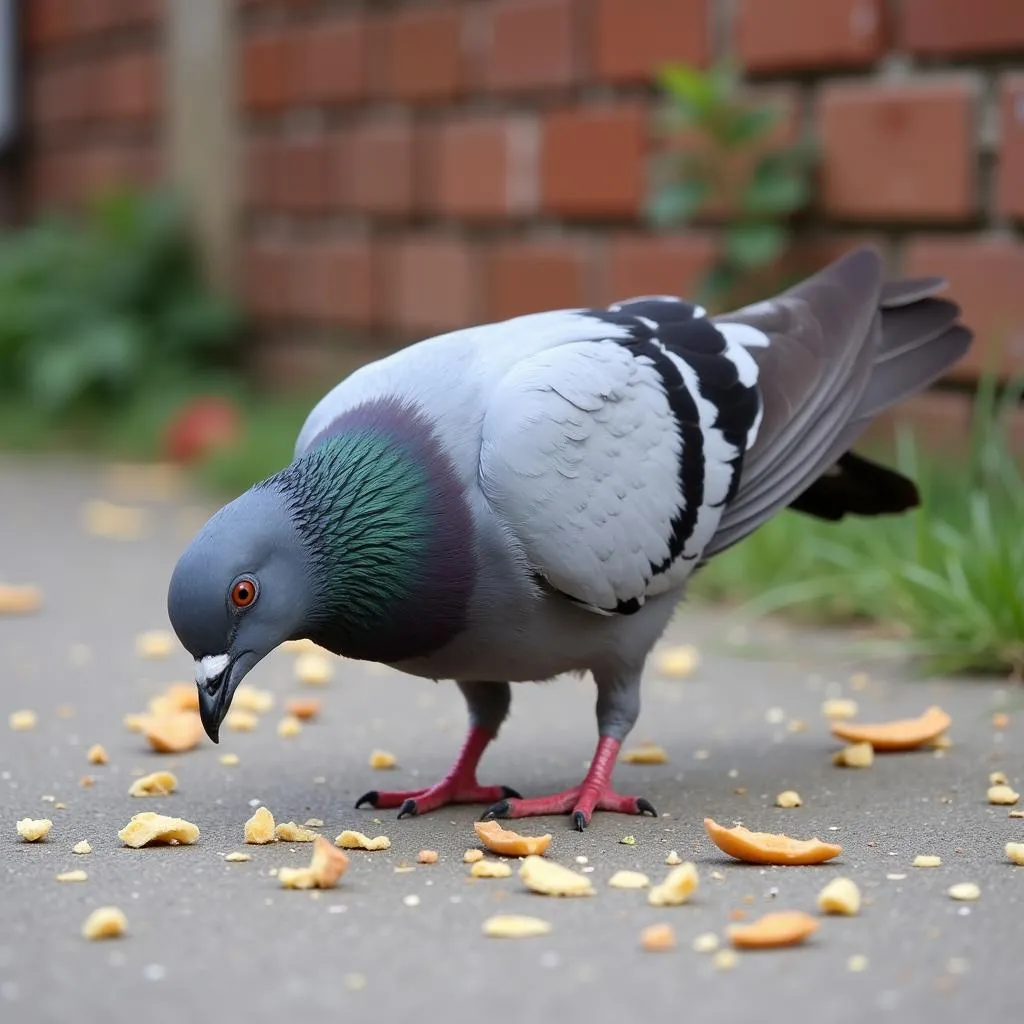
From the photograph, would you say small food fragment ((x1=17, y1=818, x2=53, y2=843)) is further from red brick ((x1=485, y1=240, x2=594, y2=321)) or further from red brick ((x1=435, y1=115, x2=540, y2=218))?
red brick ((x1=435, y1=115, x2=540, y2=218))

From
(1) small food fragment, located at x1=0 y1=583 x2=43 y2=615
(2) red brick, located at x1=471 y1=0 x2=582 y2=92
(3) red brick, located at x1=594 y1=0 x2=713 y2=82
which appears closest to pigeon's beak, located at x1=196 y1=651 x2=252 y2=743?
(1) small food fragment, located at x1=0 y1=583 x2=43 y2=615

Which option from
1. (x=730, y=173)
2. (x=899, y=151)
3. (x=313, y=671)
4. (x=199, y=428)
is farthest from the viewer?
(x=199, y=428)

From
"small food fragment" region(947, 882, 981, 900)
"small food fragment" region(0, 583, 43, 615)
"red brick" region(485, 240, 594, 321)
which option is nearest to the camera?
"small food fragment" region(947, 882, 981, 900)

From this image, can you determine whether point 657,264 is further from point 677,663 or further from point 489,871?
point 489,871

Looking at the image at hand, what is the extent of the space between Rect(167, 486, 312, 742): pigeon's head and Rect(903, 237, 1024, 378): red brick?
2.84 meters

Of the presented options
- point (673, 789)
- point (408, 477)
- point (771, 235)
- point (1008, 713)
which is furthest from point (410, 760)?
point (771, 235)

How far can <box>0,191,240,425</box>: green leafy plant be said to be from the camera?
955 centimetres

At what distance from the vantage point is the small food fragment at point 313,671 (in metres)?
4.77

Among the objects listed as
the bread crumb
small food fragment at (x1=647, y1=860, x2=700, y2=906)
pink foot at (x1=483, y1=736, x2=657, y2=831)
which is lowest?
the bread crumb

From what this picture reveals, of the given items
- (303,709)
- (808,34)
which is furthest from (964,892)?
(808,34)

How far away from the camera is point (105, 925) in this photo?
2.55 m

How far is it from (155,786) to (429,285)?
4697mm

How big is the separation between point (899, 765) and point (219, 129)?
7048 mm

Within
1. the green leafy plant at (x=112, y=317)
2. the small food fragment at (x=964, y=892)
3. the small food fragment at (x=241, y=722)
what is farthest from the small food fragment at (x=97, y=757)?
the green leafy plant at (x=112, y=317)
